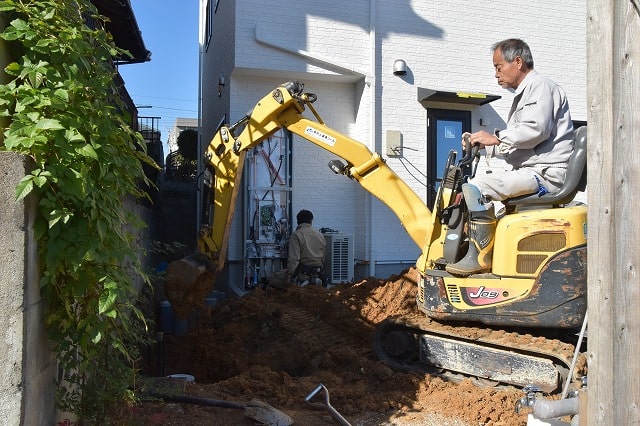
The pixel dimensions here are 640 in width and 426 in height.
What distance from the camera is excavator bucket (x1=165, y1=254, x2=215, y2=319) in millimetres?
7223

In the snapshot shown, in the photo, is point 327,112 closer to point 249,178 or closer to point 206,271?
point 249,178

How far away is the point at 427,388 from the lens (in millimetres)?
5363

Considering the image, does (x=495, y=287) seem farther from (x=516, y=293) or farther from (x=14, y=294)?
(x=14, y=294)

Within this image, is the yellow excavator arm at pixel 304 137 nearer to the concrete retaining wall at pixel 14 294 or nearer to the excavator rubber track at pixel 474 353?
the excavator rubber track at pixel 474 353

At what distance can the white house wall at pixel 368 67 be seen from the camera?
1022 cm

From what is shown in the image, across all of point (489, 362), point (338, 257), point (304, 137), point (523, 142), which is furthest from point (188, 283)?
point (523, 142)

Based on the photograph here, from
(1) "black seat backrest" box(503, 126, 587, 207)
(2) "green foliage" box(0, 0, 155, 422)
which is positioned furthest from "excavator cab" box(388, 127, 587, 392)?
(2) "green foliage" box(0, 0, 155, 422)

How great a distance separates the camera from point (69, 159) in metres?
2.49

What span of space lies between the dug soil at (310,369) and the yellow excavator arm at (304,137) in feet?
3.23

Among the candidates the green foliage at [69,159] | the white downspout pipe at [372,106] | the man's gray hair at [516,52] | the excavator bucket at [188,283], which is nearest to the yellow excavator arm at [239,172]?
the excavator bucket at [188,283]

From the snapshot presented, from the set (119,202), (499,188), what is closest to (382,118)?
(499,188)

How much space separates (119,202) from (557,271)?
3.73 meters

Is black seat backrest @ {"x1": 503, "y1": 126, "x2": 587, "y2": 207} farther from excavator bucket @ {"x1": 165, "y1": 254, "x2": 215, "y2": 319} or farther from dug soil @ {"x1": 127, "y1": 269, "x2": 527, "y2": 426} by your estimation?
excavator bucket @ {"x1": 165, "y1": 254, "x2": 215, "y2": 319}

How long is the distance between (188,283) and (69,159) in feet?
16.1
